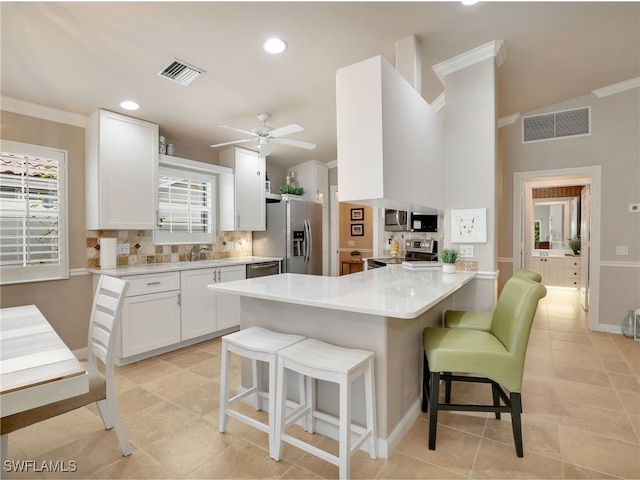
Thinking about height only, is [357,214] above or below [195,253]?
above

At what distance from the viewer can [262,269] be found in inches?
176

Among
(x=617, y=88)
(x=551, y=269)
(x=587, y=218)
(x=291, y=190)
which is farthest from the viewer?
(x=551, y=269)

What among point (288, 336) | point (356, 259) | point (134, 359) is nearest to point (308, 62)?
point (288, 336)

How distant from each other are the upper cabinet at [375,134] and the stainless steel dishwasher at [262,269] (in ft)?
8.16

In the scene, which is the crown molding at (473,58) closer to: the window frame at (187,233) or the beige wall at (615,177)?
the beige wall at (615,177)

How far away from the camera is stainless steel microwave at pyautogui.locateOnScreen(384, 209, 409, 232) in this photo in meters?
4.80

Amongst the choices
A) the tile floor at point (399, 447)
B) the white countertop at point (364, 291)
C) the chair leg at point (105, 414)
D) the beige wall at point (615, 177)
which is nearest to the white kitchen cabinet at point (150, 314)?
the tile floor at point (399, 447)

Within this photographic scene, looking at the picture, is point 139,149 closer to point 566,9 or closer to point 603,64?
point 566,9

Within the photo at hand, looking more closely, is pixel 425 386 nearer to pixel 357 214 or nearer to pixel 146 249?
pixel 146 249

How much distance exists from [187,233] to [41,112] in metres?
1.82

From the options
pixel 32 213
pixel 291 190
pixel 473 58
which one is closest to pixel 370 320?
pixel 473 58

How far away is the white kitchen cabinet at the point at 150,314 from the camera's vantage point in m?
3.12

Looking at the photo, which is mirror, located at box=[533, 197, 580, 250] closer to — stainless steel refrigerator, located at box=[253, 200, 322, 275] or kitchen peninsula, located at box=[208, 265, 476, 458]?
stainless steel refrigerator, located at box=[253, 200, 322, 275]

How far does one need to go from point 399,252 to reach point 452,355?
3.24 meters
